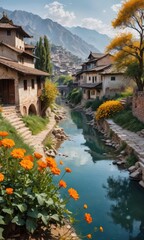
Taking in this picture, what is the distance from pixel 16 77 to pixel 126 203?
38.3 ft

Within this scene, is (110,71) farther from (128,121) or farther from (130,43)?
A: (128,121)

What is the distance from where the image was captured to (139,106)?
59.7 feet

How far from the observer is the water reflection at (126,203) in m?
8.45

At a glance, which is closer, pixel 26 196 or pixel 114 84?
pixel 26 196

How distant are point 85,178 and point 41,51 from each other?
38735mm

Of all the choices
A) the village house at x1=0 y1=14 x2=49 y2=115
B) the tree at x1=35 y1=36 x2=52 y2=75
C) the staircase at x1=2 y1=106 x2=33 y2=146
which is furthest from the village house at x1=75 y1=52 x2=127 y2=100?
the staircase at x1=2 y1=106 x2=33 y2=146

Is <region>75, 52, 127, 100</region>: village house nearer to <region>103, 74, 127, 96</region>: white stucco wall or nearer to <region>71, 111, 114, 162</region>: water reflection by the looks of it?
<region>103, 74, 127, 96</region>: white stucco wall

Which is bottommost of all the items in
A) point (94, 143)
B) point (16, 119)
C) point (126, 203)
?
point (126, 203)

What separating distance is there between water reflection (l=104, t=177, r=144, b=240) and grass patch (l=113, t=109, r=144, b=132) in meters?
6.25

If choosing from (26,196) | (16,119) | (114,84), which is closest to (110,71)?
(114,84)

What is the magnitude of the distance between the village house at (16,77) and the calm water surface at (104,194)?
17.2 ft

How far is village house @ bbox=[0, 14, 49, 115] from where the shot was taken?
17.1m

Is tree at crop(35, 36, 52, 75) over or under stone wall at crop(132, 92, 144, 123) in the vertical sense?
over

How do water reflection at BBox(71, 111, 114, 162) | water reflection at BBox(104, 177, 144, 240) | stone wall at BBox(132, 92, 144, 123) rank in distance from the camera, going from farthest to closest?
1. stone wall at BBox(132, 92, 144, 123)
2. water reflection at BBox(71, 111, 114, 162)
3. water reflection at BBox(104, 177, 144, 240)
